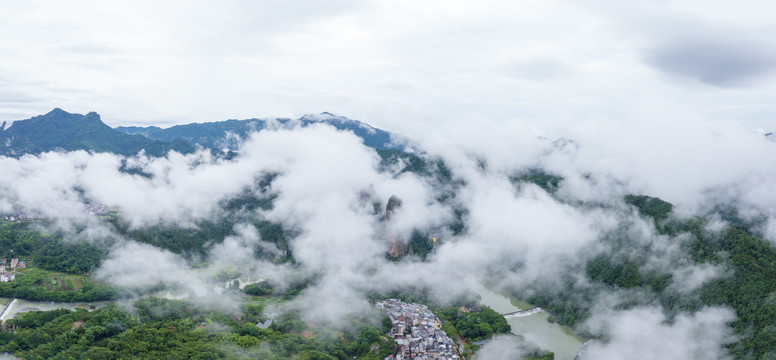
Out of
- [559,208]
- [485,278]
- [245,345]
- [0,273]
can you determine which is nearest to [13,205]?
[0,273]

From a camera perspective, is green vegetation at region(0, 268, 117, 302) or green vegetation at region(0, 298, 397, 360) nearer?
green vegetation at region(0, 298, 397, 360)

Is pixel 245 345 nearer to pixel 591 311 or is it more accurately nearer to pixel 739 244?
pixel 591 311

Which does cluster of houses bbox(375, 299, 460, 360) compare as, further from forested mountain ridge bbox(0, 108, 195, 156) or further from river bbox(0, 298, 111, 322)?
forested mountain ridge bbox(0, 108, 195, 156)

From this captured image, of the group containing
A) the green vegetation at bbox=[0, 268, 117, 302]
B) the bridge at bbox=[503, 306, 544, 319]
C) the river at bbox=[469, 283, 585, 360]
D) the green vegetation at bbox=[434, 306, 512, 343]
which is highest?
the green vegetation at bbox=[0, 268, 117, 302]

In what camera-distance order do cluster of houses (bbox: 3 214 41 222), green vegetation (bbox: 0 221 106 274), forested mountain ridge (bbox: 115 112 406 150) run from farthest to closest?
forested mountain ridge (bbox: 115 112 406 150) < cluster of houses (bbox: 3 214 41 222) < green vegetation (bbox: 0 221 106 274)

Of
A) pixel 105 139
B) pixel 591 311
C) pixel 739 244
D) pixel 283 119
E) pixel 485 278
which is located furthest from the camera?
pixel 283 119

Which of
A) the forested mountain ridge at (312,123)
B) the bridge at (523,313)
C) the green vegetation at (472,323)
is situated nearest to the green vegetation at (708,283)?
the bridge at (523,313)

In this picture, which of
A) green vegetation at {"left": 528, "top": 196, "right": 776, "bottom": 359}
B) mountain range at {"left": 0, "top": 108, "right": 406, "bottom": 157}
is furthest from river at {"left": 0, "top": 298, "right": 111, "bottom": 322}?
mountain range at {"left": 0, "top": 108, "right": 406, "bottom": 157}
